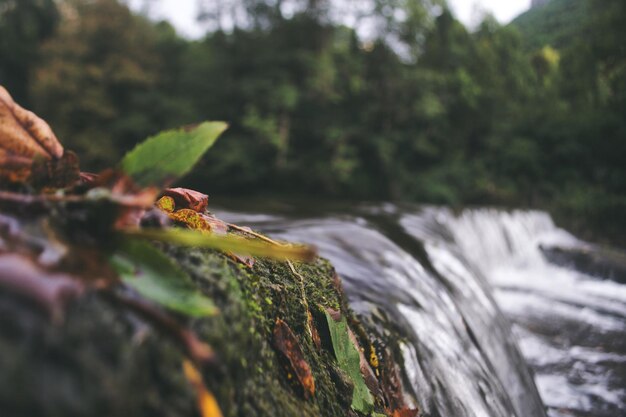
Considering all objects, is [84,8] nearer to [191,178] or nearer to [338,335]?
[191,178]

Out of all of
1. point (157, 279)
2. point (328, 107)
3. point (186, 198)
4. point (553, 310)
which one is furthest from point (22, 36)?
point (157, 279)

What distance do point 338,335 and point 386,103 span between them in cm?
2295

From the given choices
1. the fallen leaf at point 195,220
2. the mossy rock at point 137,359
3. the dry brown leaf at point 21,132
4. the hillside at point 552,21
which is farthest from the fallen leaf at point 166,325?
the hillside at point 552,21

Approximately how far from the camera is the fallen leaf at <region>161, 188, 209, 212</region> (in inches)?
44.8

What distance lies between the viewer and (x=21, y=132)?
0.76 m

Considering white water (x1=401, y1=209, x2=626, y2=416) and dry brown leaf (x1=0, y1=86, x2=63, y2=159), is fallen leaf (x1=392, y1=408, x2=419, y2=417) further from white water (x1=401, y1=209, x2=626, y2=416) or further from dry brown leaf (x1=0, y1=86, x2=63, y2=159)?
white water (x1=401, y1=209, x2=626, y2=416)

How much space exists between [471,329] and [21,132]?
287 cm

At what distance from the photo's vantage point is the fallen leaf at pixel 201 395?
606mm

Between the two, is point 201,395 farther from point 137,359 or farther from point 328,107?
point 328,107

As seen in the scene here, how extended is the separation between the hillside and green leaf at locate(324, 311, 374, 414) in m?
7.10

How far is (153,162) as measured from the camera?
2.49 ft

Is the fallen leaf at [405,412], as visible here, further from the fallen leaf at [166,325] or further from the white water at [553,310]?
the white water at [553,310]

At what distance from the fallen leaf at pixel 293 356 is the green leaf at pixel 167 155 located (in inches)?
18.2

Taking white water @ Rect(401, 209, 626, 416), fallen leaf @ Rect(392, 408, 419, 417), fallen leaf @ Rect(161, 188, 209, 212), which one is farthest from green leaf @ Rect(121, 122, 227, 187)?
white water @ Rect(401, 209, 626, 416)
